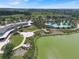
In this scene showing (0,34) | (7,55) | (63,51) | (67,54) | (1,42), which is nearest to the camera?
(7,55)

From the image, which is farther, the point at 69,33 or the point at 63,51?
the point at 69,33

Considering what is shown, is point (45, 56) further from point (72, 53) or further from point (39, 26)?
point (39, 26)

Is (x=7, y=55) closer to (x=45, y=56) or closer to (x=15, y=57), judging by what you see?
(x=15, y=57)

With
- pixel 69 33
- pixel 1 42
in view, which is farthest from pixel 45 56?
pixel 69 33

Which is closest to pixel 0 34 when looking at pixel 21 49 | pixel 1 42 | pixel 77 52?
pixel 1 42

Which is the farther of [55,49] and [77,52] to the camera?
[55,49]

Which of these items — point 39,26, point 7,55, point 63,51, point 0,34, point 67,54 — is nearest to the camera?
point 7,55

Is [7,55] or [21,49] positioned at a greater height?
[7,55]

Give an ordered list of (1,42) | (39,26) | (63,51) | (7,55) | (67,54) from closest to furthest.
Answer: (7,55)
(67,54)
(63,51)
(1,42)
(39,26)

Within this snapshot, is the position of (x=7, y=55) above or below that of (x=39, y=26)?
above
